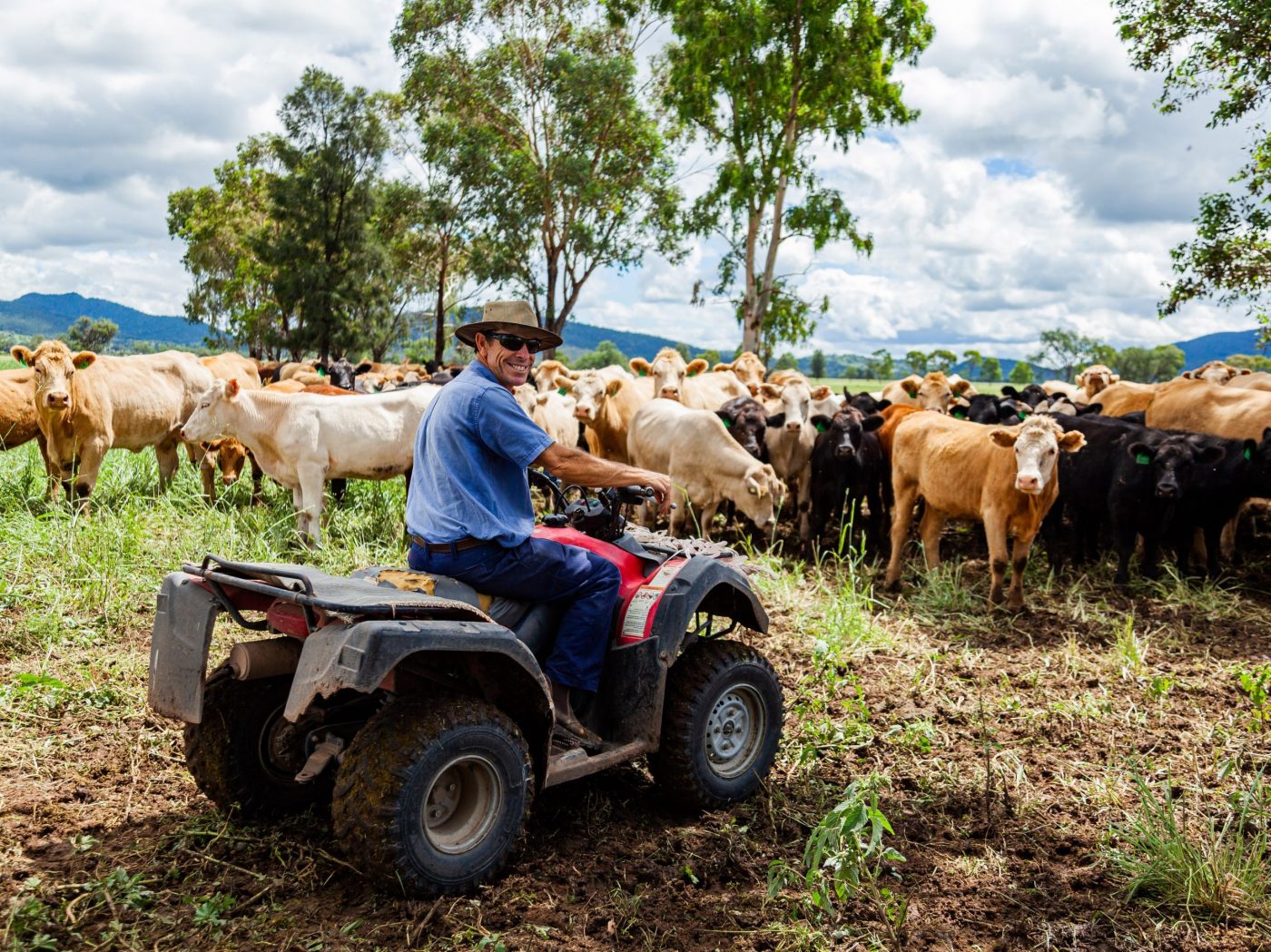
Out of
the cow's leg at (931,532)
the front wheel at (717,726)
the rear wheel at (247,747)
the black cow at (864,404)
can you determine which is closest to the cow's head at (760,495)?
the cow's leg at (931,532)

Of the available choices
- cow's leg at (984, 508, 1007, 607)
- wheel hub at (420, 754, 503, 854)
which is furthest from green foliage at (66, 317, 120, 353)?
wheel hub at (420, 754, 503, 854)

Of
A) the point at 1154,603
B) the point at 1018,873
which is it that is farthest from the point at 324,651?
the point at 1154,603

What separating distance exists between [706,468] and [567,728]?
684cm

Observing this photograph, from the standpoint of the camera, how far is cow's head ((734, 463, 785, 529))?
10.5 m

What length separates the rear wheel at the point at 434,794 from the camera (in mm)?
3445

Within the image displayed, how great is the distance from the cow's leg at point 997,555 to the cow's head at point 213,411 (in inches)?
274

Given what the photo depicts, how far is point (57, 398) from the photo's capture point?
1000 centimetres

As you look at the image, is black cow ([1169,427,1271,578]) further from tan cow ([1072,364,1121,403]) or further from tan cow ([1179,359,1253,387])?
tan cow ([1072,364,1121,403])

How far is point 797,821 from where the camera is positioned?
4.59m

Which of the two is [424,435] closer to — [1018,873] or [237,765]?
[237,765]

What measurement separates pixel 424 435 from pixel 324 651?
1099mm

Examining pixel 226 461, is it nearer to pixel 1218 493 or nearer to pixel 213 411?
pixel 213 411

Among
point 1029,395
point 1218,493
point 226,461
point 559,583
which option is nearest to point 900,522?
point 1218,493

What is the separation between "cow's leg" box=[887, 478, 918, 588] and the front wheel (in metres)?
5.42
